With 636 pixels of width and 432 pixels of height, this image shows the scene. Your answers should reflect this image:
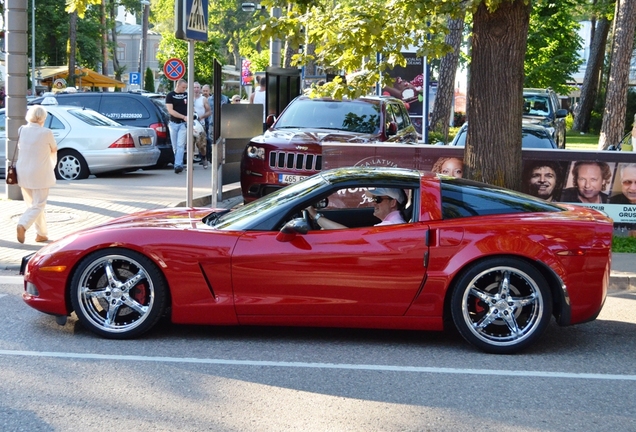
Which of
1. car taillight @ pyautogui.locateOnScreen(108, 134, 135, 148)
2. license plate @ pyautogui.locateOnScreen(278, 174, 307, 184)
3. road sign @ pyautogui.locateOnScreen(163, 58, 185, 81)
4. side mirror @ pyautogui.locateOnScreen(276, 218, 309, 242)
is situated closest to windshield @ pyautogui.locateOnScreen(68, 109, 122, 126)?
car taillight @ pyautogui.locateOnScreen(108, 134, 135, 148)

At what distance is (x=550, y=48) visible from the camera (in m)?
46.2

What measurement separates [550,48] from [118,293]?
4253 centimetres

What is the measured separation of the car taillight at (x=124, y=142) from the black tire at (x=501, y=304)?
12.3 metres

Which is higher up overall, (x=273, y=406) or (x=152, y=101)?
(x=152, y=101)

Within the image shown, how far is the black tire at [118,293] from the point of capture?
6566 mm

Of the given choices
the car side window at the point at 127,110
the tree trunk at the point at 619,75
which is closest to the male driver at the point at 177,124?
the car side window at the point at 127,110

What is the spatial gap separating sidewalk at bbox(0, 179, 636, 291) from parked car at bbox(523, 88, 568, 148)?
10.4 m

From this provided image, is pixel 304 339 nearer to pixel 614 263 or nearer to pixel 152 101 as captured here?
pixel 614 263

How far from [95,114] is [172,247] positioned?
12718 mm

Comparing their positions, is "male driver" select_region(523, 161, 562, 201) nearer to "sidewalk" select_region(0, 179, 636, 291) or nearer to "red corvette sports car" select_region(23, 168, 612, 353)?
"sidewalk" select_region(0, 179, 636, 291)

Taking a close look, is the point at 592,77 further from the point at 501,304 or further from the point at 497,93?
the point at 501,304

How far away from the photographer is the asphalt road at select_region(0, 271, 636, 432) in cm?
506

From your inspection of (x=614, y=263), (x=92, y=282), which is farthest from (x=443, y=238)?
(x=614, y=263)

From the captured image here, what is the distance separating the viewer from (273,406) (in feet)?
17.3
